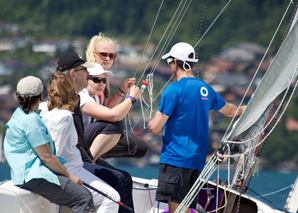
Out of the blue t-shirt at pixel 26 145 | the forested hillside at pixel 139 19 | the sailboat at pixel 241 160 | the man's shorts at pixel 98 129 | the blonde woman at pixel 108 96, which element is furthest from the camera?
the forested hillside at pixel 139 19

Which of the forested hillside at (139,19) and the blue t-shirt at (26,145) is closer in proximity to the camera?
the blue t-shirt at (26,145)

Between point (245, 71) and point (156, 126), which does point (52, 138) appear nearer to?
point (156, 126)

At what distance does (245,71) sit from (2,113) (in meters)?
16.8

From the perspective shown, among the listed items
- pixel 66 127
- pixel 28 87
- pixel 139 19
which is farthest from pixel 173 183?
pixel 139 19

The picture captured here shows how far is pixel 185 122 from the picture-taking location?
85.5 inches

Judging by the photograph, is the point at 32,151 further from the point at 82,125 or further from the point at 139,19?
the point at 139,19

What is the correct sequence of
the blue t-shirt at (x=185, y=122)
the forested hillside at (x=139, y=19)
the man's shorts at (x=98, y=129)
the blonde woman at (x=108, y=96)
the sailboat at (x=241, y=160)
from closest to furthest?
the sailboat at (x=241, y=160)
the blue t-shirt at (x=185, y=122)
the man's shorts at (x=98, y=129)
the blonde woman at (x=108, y=96)
the forested hillside at (x=139, y=19)

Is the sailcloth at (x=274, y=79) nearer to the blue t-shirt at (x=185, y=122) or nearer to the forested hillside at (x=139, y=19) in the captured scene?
the blue t-shirt at (x=185, y=122)

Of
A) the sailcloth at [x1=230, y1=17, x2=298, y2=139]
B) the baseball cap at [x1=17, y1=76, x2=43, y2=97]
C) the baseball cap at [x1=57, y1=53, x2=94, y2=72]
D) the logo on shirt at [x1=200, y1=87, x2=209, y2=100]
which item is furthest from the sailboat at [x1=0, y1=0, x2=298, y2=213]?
the baseball cap at [x1=57, y1=53, x2=94, y2=72]

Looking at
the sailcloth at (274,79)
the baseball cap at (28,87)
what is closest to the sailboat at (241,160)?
the sailcloth at (274,79)

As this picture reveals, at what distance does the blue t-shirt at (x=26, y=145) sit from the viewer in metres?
1.76

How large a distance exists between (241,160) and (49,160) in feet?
3.76

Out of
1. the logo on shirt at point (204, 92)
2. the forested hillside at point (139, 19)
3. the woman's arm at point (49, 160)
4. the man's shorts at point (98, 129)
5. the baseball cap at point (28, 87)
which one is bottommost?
the woman's arm at point (49, 160)

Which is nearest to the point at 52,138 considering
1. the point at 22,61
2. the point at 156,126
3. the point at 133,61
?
the point at 156,126
